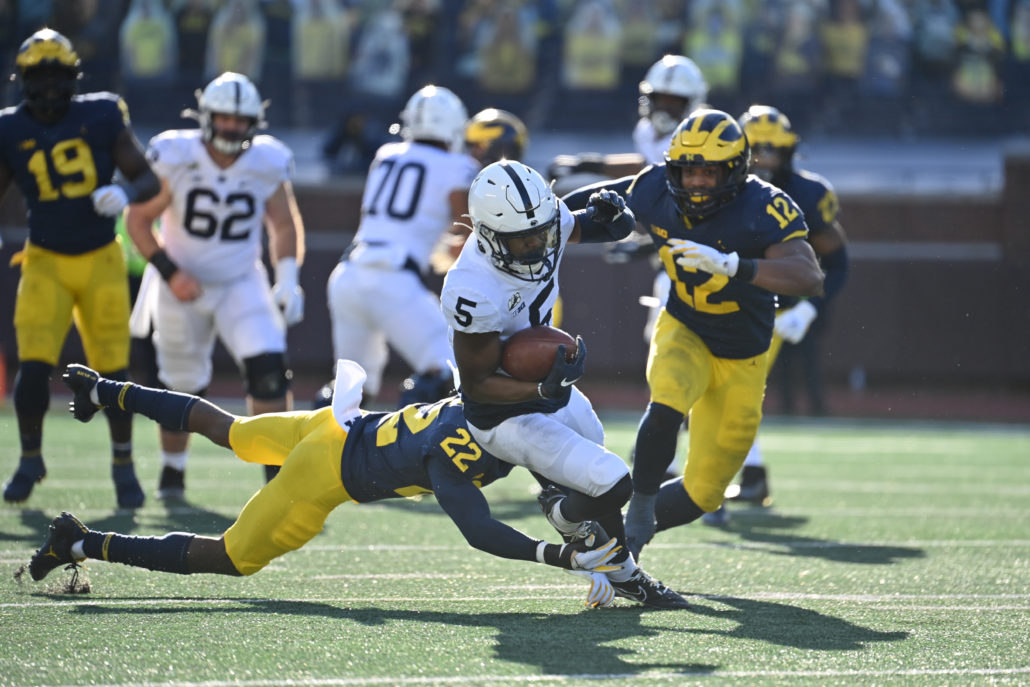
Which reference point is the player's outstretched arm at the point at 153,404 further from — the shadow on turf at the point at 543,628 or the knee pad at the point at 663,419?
the knee pad at the point at 663,419

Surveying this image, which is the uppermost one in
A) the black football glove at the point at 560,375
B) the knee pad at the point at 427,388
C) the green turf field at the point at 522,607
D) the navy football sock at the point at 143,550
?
the black football glove at the point at 560,375

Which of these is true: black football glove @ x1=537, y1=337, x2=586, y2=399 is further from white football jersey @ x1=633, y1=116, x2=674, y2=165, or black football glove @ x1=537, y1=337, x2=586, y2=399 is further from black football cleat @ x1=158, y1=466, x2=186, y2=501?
black football cleat @ x1=158, y1=466, x2=186, y2=501

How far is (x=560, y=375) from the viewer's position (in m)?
3.53

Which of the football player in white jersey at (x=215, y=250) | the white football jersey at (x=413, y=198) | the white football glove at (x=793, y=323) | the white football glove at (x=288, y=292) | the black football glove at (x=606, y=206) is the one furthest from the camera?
the white football jersey at (x=413, y=198)

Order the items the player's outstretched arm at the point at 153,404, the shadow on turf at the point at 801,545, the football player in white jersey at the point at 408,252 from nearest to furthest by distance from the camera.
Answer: the player's outstretched arm at the point at 153,404 < the shadow on turf at the point at 801,545 < the football player in white jersey at the point at 408,252

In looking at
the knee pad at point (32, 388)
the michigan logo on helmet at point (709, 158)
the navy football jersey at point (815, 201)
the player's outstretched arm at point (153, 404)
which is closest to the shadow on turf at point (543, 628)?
the player's outstretched arm at point (153, 404)

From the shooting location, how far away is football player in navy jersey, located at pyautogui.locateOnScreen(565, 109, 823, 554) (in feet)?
14.1

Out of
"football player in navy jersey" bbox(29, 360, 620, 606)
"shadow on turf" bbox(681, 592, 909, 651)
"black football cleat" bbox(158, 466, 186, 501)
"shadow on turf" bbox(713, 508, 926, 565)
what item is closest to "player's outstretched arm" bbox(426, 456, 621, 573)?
"football player in navy jersey" bbox(29, 360, 620, 606)

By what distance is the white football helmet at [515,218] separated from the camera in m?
3.65

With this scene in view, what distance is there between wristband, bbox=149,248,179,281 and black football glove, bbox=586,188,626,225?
7.45ft

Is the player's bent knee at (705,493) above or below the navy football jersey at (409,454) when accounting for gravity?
below

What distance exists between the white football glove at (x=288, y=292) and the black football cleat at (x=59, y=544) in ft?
7.74

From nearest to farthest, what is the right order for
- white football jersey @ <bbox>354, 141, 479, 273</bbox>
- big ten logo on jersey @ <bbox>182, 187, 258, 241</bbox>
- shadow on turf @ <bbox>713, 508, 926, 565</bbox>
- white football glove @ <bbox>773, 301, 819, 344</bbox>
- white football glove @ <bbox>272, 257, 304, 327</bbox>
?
shadow on turf @ <bbox>713, 508, 926, 565</bbox>, white football glove @ <bbox>773, 301, 819, 344</bbox>, big ten logo on jersey @ <bbox>182, 187, 258, 241</bbox>, white football glove @ <bbox>272, 257, 304, 327</bbox>, white football jersey @ <bbox>354, 141, 479, 273</bbox>

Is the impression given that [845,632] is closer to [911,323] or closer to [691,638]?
[691,638]
